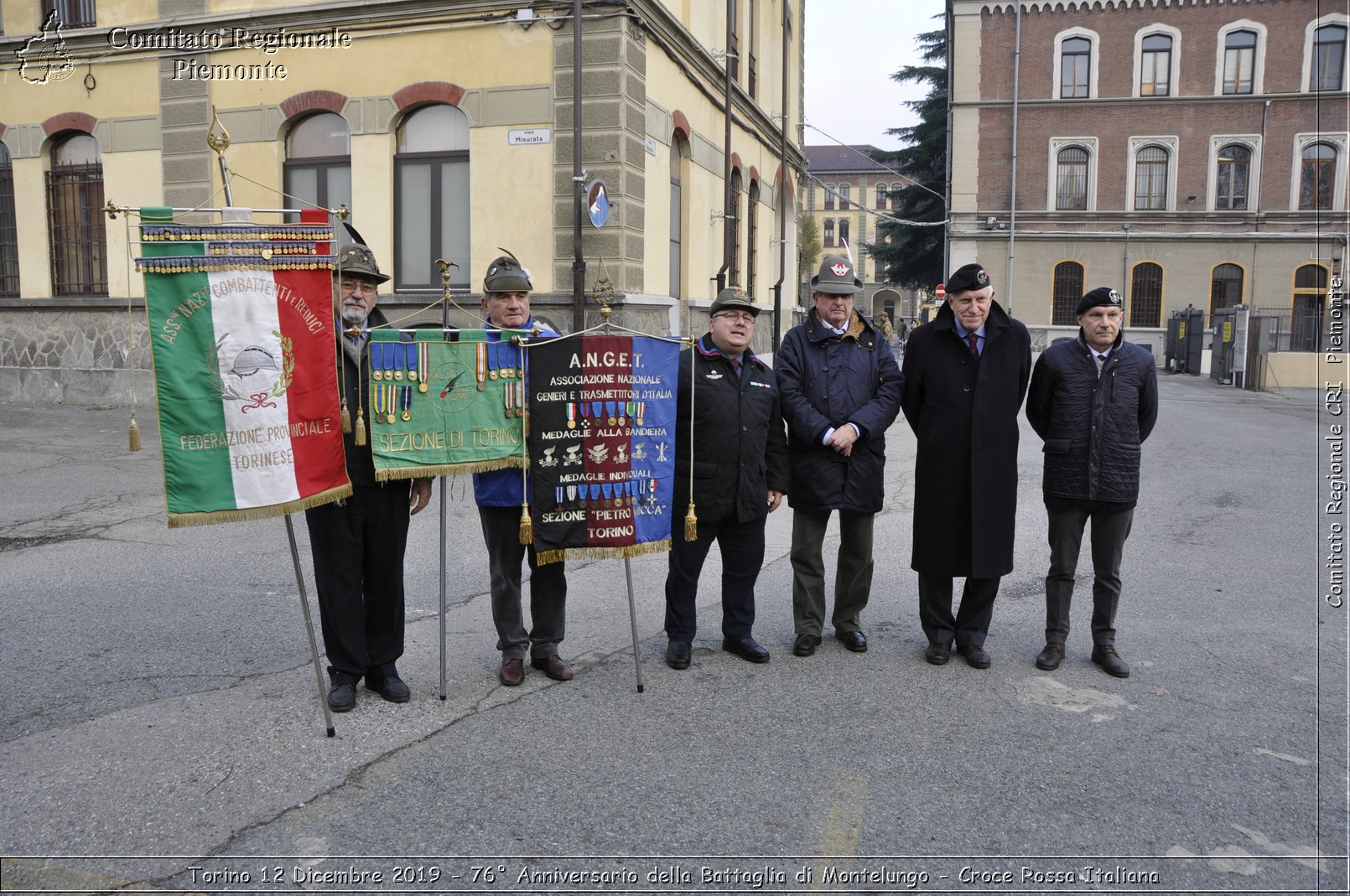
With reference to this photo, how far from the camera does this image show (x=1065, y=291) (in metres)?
42.3

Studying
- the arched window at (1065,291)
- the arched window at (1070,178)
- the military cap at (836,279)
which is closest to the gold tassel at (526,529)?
the military cap at (836,279)

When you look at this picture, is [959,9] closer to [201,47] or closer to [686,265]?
[686,265]

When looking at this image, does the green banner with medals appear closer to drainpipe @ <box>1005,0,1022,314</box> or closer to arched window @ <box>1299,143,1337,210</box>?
drainpipe @ <box>1005,0,1022,314</box>

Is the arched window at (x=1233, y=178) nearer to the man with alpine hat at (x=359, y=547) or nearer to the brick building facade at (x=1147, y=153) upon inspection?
the brick building facade at (x=1147, y=153)

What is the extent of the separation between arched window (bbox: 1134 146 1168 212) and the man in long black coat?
134 feet

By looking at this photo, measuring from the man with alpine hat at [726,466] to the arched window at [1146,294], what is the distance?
40.7m

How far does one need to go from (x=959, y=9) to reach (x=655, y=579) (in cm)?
4081

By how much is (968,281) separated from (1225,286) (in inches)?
1654

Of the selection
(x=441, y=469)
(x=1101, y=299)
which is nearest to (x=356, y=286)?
(x=441, y=469)

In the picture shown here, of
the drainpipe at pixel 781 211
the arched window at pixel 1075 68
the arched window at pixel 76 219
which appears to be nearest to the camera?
the arched window at pixel 76 219

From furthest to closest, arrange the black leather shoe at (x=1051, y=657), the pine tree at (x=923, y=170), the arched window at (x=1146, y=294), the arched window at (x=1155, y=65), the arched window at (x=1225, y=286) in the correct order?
the pine tree at (x=923, y=170) < the arched window at (x=1146, y=294) < the arched window at (x=1225, y=286) < the arched window at (x=1155, y=65) < the black leather shoe at (x=1051, y=657)

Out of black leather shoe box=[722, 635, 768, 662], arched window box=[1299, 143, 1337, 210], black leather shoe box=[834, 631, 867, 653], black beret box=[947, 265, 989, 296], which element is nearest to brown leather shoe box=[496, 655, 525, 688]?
black leather shoe box=[722, 635, 768, 662]

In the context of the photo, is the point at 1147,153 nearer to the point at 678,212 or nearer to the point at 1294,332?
the point at 1294,332

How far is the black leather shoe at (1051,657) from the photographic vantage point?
5.46 meters
